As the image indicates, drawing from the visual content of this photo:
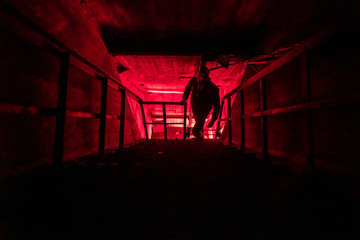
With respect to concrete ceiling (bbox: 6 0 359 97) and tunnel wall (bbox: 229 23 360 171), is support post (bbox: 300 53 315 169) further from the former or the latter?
concrete ceiling (bbox: 6 0 359 97)

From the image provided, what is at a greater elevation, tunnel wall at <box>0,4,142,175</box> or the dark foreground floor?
tunnel wall at <box>0,4,142,175</box>

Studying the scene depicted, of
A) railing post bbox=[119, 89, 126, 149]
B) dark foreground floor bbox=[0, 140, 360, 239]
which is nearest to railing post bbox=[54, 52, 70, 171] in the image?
dark foreground floor bbox=[0, 140, 360, 239]

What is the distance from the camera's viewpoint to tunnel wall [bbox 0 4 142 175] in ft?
4.43

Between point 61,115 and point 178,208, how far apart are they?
1.66 m

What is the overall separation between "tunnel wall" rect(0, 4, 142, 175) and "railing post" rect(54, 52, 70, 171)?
71 mm

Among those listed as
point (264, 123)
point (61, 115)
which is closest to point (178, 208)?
point (61, 115)

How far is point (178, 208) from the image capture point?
1.23 m

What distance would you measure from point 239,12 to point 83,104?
3483mm

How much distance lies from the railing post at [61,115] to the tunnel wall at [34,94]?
0.07m

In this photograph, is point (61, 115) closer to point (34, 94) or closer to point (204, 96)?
point (34, 94)

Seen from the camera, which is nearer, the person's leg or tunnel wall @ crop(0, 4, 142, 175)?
tunnel wall @ crop(0, 4, 142, 175)

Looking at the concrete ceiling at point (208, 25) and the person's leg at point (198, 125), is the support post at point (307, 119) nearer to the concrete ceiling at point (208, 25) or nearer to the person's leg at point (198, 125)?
the concrete ceiling at point (208, 25)

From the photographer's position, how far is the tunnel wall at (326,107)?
129 cm

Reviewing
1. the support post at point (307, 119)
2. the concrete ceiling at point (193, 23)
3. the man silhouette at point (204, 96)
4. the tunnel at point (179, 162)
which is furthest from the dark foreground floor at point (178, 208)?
the man silhouette at point (204, 96)
